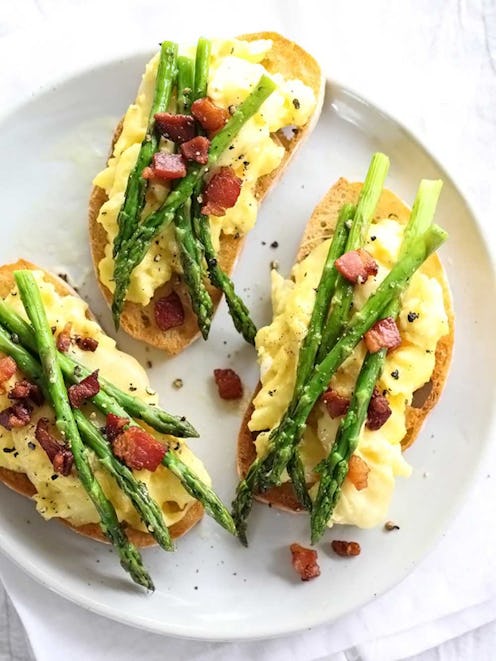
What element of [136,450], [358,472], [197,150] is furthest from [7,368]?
[358,472]

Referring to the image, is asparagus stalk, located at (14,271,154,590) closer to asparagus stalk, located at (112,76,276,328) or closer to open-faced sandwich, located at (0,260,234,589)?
open-faced sandwich, located at (0,260,234,589)

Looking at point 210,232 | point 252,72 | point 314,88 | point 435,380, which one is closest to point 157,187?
point 210,232

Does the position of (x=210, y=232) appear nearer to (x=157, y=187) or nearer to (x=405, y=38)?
(x=157, y=187)

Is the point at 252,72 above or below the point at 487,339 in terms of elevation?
above

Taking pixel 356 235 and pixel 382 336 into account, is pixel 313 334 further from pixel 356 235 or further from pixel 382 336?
pixel 356 235

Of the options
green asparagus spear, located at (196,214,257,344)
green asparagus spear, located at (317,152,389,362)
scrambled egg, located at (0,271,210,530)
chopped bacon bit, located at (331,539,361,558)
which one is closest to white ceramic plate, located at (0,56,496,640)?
chopped bacon bit, located at (331,539,361,558)

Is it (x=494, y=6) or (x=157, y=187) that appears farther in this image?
(x=494, y=6)
